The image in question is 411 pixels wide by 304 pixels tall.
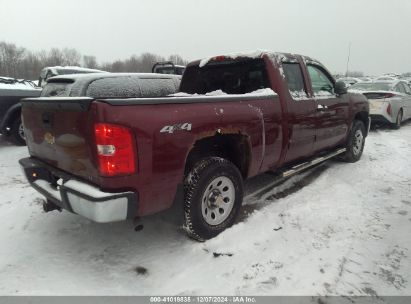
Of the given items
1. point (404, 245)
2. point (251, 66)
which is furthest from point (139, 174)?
point (404, 245)

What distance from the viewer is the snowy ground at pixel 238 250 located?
9.11 ft

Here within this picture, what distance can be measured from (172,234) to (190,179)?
0.79m

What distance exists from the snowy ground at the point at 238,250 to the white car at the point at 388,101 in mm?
5708

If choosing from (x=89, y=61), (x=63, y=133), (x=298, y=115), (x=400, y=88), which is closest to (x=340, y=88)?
(x=298, y=115)

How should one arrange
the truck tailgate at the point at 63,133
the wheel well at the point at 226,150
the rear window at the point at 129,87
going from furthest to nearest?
the rear window at the point at 129,87, the wheel well at the point at 226,150, the truck tailgate at the point at 63,133

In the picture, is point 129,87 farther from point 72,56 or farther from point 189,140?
point 72,56

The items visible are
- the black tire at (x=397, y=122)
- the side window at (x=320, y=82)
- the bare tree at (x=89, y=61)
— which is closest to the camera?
the side window at (x=320, y=82)

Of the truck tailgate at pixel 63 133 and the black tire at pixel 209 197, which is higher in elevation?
the truck tailgate at pixel 63 133

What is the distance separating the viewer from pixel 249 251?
3.24m

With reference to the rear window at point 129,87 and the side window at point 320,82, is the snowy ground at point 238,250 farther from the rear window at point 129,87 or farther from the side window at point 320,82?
the rear window at point 129,87

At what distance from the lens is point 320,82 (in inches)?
206

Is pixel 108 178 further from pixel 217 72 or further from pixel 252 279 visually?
pixel 217 72

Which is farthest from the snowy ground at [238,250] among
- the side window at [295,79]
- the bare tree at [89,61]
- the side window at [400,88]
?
the bare tree at [89,61]

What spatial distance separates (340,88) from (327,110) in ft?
1.86
